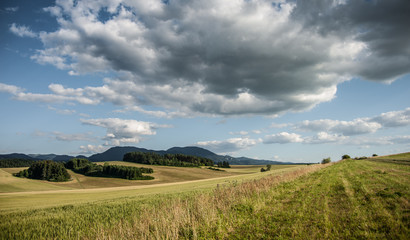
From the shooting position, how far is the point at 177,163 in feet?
508

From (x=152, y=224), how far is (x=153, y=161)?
151 meters

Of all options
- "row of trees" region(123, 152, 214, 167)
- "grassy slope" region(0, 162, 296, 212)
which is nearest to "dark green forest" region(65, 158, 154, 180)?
"grassy slope" region(0, 162, 296, 212)

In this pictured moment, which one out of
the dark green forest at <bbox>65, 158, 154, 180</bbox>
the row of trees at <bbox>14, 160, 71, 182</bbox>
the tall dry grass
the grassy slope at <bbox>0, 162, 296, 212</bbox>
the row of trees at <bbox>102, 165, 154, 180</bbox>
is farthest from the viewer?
the dark green forest at <bbox>65, 158, 154, 180</bbox>

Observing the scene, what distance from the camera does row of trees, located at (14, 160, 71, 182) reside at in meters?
92.1

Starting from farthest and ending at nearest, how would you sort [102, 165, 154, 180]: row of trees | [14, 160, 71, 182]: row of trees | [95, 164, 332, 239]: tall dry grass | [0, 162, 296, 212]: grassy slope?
[102, 165, 154, 180]: row of trees → [14, 160, 71, 182]: row of trees → [0, 162, 296, 212]: grassy slope → [95, 164, 332, 239]: tall dry grass

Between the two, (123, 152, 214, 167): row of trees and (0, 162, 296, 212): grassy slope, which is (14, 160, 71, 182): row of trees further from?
(123, 152, 214, 167): row of trees

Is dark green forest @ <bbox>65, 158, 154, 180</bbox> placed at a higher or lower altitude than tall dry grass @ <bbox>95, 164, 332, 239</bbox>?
lower

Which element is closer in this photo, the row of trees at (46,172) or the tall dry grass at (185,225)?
the tall dry grass at (185,225)

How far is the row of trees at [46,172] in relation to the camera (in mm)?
92094

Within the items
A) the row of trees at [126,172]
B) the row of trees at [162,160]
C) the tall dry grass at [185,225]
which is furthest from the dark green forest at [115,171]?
the tall dry grass at [185,225]

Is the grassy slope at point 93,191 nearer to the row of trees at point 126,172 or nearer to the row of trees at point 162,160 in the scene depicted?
the row of trees at point 126,172

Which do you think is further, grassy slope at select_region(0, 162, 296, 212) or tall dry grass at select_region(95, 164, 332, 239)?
grassy slope at select_region(0, 162, 296, 212)

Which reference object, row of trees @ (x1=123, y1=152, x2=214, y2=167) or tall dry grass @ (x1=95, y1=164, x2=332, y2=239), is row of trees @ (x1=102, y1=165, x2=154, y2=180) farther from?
tall dry grass @ (x1=95, y1=164, x2=332, y2=239)

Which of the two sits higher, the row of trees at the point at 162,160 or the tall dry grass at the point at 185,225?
the tall dry grass at the point at 185,225
